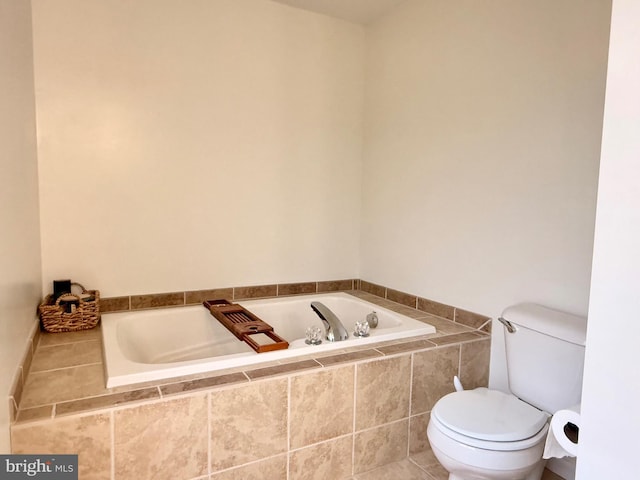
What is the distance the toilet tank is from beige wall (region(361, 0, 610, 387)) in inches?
6.4

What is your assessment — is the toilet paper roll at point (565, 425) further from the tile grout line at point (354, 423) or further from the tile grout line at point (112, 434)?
the tile grout line at point (112, 434)

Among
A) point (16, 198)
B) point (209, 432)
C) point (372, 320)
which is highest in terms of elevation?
point (16, 198)

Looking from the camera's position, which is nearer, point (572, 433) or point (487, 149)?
point (572, 433)

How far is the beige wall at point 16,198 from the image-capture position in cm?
129

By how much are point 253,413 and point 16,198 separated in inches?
48.0

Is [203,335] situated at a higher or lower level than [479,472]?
higher

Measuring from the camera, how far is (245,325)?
6.81ft

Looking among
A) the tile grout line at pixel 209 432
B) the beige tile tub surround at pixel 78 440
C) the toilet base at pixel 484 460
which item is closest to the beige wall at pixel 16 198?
the beige tile tub surround at pixel 78 440

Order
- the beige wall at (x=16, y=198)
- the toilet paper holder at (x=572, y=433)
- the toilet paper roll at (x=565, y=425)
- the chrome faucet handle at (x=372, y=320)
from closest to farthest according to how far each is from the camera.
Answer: the toilet paper roll at (x=565, y=425)
the toilet paper holder at (x=572, y=433)
the beige wall at (x=16, y=198)
the chrome faucet handle at (x=372, y=320)

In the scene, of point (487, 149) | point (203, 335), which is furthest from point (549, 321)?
point (203, 335)

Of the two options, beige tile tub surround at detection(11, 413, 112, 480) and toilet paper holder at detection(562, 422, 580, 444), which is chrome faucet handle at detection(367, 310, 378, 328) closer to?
toilet paper holder at detection(562, 422, 580, 444)

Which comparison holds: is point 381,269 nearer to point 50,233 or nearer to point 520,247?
point 520,247

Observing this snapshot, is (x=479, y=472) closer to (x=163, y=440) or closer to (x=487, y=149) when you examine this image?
(x=163, y=440)

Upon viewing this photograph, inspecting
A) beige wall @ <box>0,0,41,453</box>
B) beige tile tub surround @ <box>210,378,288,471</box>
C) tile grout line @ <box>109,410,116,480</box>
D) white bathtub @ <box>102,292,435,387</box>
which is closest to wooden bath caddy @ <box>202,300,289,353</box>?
white bathtub @ <box>102,292,435,387</box>
